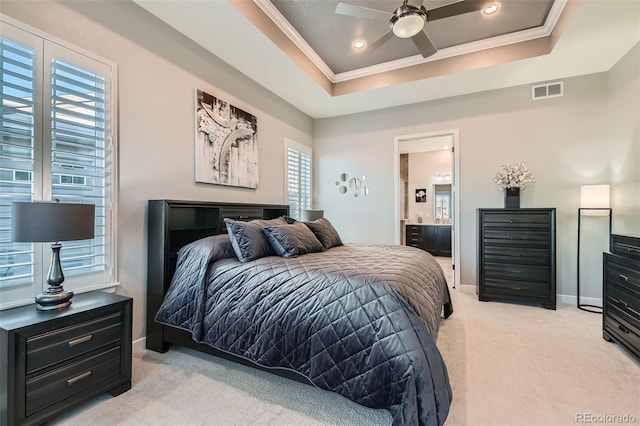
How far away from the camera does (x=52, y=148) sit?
78.7 inches

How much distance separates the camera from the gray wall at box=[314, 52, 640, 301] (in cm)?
374

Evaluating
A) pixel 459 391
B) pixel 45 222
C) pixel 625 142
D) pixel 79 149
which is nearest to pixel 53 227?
pixel 45 222

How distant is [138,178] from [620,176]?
5265mm

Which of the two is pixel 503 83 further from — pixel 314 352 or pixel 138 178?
pixel 138 178

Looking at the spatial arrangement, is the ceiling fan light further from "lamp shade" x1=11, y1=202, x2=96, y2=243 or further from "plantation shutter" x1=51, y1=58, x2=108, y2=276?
"lamp shade" x1=11, y1=202, x2=96, y2=243

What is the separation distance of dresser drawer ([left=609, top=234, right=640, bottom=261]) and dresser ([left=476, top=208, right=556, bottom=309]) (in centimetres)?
100

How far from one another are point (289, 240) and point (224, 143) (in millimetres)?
1582

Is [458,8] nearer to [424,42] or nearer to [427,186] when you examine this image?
[424,42]

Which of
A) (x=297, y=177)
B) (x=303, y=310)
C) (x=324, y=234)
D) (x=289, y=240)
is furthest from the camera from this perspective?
(x=297, y=177)

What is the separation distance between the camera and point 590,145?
3.81 metres

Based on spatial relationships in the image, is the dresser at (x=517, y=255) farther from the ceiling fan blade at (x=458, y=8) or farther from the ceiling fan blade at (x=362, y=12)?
the ceiling fan blade at (x=362, y=12)

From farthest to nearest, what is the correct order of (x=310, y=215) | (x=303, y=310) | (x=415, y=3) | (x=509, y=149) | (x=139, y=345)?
(x=310, y=215) < (x=509, y=149) < (x=139, y=345) < (x=415, y=3) < (x=303, y=310)

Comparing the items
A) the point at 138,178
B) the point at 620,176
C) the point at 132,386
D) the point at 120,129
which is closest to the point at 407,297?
the point at 132,386

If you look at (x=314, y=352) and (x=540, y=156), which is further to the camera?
(x=540, y=156)
